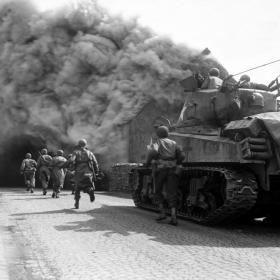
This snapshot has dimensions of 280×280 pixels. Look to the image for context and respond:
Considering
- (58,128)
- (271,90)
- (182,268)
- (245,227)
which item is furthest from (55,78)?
(182,268)

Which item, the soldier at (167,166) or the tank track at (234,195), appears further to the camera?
the soldier at (167,166)

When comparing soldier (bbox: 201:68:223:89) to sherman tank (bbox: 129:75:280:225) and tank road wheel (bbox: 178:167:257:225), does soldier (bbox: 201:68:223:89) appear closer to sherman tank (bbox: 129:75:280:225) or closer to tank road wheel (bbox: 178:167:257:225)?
sherman tank (bbox: 129:75:280:225)

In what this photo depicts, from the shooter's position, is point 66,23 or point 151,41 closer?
point 151,41

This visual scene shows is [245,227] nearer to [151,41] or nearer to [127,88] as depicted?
[127,88]

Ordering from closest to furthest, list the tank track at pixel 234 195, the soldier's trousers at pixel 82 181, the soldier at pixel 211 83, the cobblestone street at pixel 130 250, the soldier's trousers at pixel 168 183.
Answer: the cobblestone street at pixel 130 250 → the tank track at pixel 234 195 → the soldier's trousers at pixel 168 183 → the soldier at pixel 211 83 → the soldier's trousers at pixel 82 181

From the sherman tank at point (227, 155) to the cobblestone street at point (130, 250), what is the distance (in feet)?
1.64

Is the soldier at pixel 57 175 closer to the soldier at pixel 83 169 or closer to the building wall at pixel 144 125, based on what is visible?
the soldier at pixel 83 169

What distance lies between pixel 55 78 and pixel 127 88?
4.79 m

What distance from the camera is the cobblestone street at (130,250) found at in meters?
4.91

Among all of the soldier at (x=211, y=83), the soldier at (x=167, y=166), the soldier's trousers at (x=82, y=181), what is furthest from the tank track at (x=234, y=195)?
the soldier's trousers at (x=82, y=181)

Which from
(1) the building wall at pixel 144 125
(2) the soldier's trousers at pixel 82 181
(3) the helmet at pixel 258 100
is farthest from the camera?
(1) the building wall at pixel 144 125

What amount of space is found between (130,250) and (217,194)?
3.28 meters

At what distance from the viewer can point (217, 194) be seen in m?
8.98

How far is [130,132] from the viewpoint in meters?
25.0
